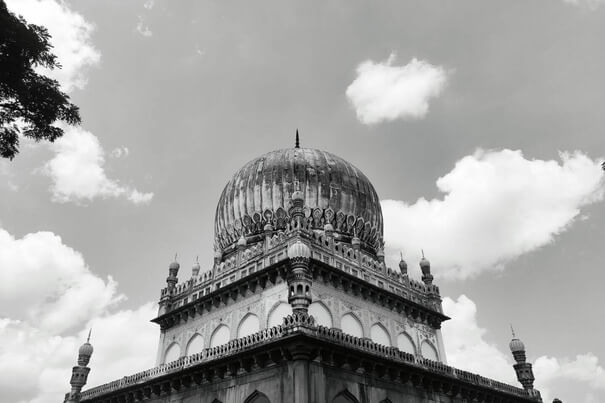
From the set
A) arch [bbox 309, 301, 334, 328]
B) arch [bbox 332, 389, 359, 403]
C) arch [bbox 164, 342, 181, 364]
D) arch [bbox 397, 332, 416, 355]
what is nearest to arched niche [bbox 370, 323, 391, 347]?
arch [bbox 397, 332, 416, 355]

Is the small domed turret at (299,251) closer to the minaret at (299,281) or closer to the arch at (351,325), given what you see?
the minaret at (299,281)

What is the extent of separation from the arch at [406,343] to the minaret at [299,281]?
24.9 ft

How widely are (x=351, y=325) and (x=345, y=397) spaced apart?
4.13 meters

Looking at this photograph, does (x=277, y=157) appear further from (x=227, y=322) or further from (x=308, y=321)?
(x=308, y=321)

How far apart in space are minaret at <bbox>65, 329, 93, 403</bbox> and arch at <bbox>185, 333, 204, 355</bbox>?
19.6 feet

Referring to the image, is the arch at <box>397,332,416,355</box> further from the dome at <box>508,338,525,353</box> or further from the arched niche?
the dome at <box>508,338,525,353</box>

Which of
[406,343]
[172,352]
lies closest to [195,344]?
[172,352]

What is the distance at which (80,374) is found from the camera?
24297 mm

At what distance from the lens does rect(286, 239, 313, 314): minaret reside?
16.5 m

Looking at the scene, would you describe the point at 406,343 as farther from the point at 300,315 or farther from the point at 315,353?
the point at 300,315

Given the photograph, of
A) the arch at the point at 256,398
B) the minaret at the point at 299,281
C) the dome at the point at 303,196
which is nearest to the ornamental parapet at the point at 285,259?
the dome at the point at 303,196

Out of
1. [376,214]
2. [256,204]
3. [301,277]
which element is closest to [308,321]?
[301,277]

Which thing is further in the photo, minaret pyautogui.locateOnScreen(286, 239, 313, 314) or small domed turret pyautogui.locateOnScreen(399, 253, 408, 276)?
small domed turret pyautogui.locateOnScreen(399, 253, 408, 276)

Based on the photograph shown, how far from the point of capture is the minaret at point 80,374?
77.8ft
